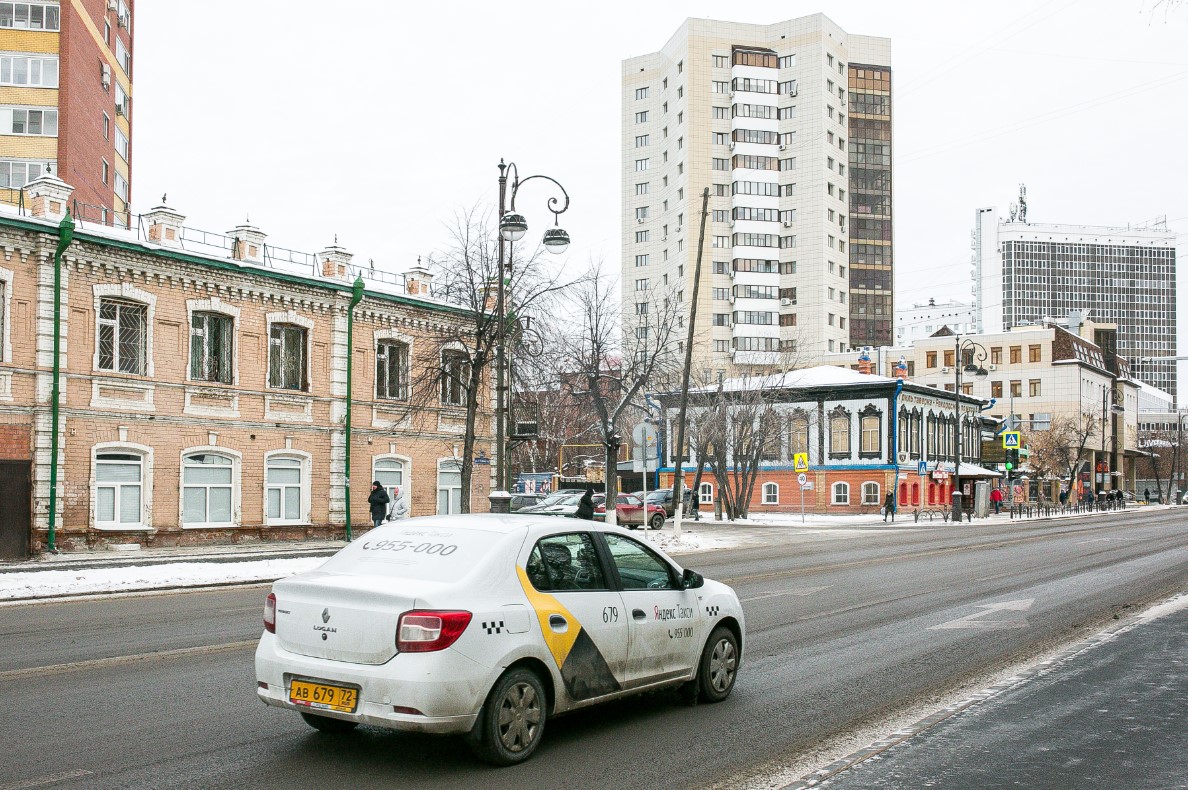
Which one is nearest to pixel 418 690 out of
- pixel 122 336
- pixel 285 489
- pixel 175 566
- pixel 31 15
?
pixel 175 566

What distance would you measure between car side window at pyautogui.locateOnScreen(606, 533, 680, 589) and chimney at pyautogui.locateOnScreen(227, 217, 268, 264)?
2432 centimetres

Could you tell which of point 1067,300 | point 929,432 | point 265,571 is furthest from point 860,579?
point 1067,300

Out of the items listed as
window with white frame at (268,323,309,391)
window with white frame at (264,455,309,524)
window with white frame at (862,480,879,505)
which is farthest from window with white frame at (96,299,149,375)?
window with white frame at (862,480,879,505)

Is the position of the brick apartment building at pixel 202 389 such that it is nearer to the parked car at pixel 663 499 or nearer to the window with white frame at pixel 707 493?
the parked car at pixel 663 499

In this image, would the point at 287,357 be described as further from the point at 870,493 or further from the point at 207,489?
the point at 870,493

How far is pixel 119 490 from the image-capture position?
26609 mm

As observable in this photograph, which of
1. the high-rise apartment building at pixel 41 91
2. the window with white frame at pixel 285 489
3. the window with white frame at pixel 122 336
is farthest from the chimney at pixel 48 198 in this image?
the high-rise apartment building at pixel 41 91

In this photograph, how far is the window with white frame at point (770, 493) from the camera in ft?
212

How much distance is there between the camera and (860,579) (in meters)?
19.2

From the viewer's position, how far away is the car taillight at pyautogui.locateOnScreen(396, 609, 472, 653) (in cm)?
611

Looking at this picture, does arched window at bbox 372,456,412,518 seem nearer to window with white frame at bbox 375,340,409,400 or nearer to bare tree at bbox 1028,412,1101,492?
window with white frame at bbox 375,340,409,400

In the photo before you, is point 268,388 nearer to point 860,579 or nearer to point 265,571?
point 265,571

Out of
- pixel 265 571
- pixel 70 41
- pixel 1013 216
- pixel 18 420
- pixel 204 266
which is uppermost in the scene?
pixel 1013 216

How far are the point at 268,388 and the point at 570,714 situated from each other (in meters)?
24.3
